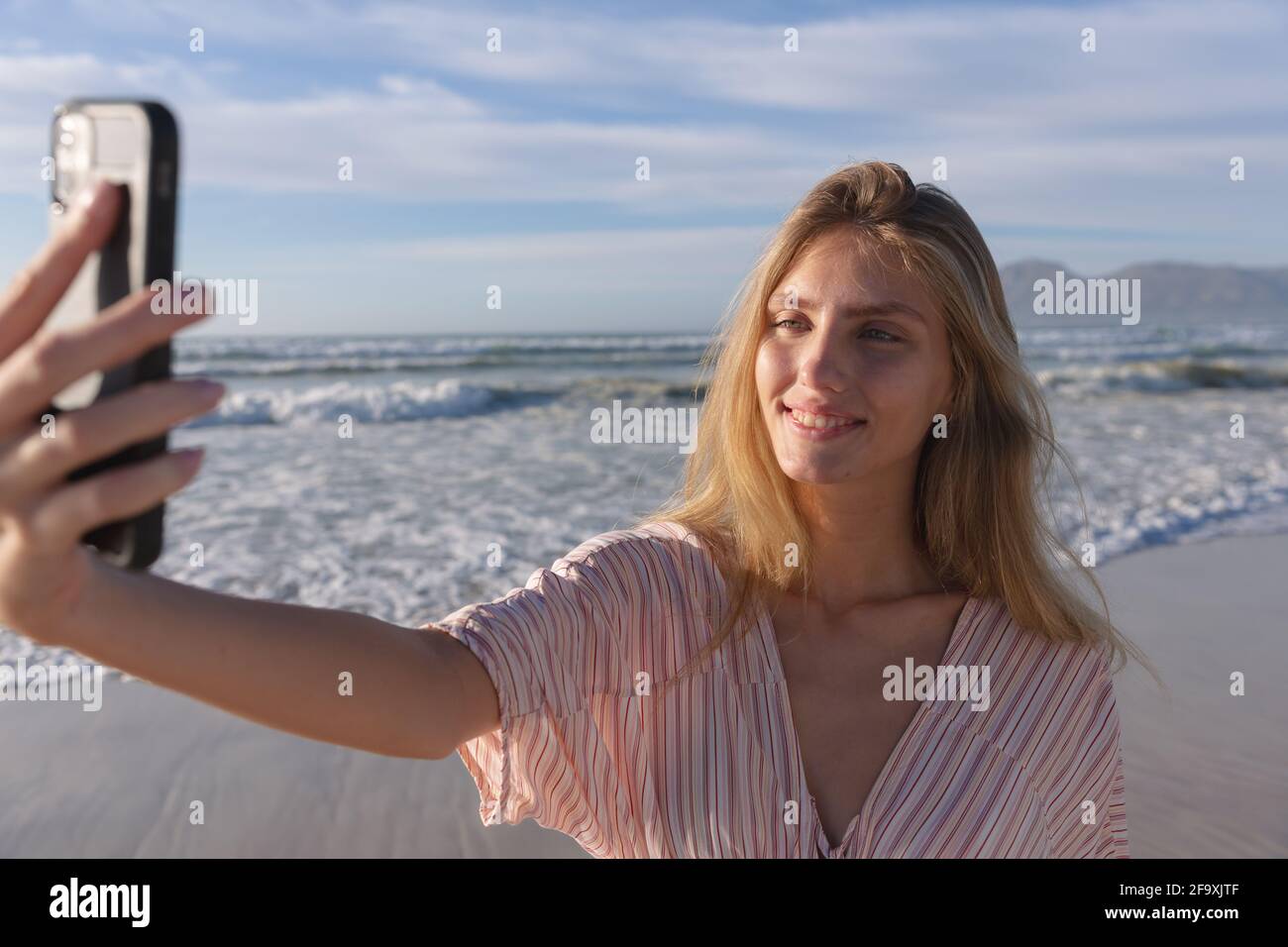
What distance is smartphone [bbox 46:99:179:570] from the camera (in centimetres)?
100

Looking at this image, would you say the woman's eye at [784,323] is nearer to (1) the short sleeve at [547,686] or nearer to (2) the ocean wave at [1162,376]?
(1) the short sleeve at [547,686]

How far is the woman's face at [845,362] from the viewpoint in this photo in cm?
255

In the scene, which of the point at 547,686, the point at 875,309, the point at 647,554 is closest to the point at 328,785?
the point at 647,554

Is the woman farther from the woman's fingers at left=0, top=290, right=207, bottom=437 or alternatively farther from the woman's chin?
the woman's fingers at left=0, top=290, right=207, bottom=437

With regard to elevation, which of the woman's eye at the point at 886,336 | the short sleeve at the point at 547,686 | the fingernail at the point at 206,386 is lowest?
the short sleeve at the point at 547,686

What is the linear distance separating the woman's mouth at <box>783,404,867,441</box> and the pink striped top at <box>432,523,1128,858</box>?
0.37m

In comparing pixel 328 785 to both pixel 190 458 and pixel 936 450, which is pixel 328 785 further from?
pixel 190 458

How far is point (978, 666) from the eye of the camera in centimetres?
262

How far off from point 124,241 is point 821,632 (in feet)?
6.48

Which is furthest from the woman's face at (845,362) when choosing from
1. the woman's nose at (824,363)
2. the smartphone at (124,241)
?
the smartphone at (124,241)

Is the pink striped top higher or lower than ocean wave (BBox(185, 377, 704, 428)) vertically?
lower

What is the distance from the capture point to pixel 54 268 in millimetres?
988

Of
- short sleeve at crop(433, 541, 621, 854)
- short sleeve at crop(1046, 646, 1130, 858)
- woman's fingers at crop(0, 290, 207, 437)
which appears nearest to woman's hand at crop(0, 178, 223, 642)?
woman's fingers at crop(0, 290, 207, 437)
